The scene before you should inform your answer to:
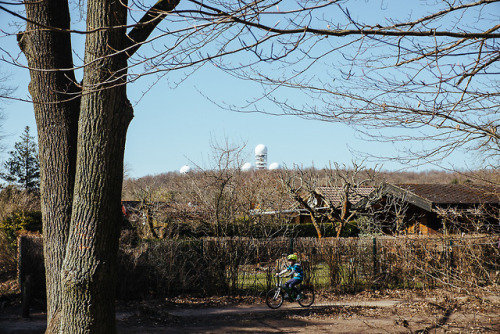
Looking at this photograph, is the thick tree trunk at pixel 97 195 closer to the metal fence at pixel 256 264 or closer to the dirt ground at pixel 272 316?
the dirt ground at pixel 272 316

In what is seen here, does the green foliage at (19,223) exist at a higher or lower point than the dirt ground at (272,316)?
higher

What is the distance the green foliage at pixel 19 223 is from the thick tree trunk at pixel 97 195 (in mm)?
11961

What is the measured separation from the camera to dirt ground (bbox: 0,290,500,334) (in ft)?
32.6

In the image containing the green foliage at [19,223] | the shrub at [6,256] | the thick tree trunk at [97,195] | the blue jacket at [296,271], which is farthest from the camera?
the green foliage at [19,223]

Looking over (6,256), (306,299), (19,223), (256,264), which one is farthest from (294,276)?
(19,223)

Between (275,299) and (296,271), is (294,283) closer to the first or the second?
(296,271)

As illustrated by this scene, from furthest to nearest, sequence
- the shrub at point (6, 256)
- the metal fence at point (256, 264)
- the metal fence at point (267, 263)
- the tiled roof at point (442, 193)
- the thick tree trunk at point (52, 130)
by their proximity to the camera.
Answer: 1. the tiled roof at point (442, 193)
2. the shrub at point (6, 256)
3. the metal fence at point (267, 263)
4. the metal fence at point (256, 264)
5. the thick tree trunk at point (52, 130)

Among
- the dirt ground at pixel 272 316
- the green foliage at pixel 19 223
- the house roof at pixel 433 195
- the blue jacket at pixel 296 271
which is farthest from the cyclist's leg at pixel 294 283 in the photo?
the green foliage at pixel 19 223

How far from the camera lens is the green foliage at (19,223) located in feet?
53.4

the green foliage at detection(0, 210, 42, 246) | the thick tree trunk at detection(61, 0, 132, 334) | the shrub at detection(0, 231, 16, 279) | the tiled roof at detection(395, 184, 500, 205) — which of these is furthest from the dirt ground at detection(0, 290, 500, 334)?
the tiled roof at detection(395, 184, 500, 205)

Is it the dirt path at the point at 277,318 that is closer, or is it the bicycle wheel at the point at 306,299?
the dirt path at the point at 277,318

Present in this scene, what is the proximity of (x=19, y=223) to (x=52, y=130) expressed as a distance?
1186cm

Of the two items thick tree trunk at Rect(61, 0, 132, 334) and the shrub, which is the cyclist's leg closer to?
thick tree trunk at Rect(61, 0, 132, 334)

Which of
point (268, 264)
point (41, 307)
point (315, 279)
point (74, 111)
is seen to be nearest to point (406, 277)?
point (315, 279)
